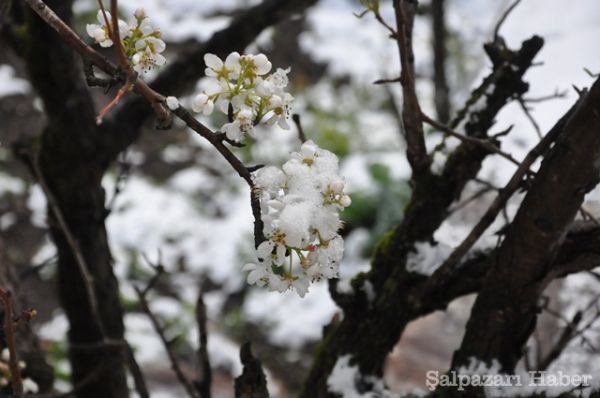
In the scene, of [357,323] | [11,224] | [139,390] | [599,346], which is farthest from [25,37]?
[11,224]

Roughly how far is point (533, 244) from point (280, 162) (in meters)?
3.42

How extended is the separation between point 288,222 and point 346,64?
16.5 feet

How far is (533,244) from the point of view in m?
0.85

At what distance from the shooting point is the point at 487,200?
2191mm

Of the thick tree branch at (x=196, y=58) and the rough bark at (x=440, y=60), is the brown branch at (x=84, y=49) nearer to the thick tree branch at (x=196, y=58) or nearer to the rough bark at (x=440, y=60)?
the thick tree branch at (x=196, y=58)

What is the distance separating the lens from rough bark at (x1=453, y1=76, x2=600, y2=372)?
0.77 metres

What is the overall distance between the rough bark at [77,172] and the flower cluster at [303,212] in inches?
31.3

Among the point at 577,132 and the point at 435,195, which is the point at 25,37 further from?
the point at 577,132

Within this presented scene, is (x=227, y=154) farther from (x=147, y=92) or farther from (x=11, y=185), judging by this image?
(x=11, y=185)

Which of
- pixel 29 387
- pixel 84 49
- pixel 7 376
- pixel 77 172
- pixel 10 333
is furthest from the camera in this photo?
pixel 77 172

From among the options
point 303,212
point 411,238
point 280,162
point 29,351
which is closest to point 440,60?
point 411,238

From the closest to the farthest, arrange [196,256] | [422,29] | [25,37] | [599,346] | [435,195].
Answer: [435,195] → [25,37] → [599,346] → [196,256] → [422,29]

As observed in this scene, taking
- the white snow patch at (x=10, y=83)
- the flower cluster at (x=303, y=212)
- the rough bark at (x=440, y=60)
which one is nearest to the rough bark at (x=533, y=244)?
the flower cluster at (x=303, y=212)

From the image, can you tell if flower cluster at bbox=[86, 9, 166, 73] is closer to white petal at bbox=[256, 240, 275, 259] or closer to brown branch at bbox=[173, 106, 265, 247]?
brown branch at bbox=[173, 106, 265, 247]
